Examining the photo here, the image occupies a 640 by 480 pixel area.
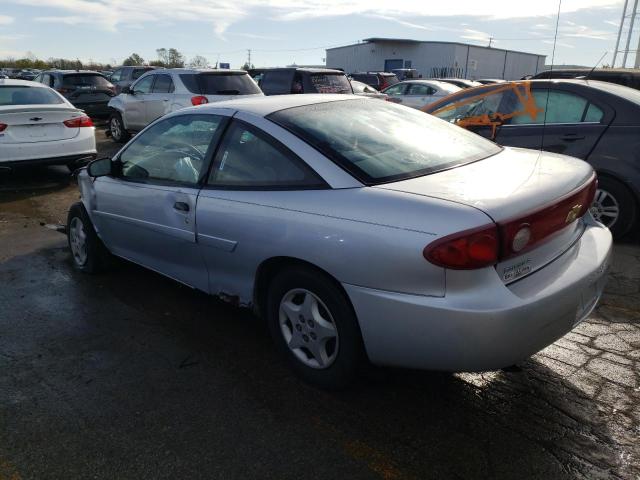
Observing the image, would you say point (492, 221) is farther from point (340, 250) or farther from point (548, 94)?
Answer: point (548, 94)

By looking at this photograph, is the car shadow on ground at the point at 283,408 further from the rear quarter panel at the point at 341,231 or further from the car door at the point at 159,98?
the car door at the point at 159,98

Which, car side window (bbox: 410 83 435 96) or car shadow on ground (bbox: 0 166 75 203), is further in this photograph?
car side window (bbox: 410 83 435 96)

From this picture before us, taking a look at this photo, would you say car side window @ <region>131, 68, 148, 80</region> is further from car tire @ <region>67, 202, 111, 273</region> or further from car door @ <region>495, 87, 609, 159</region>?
car door @ <region>495, 87, 609, 159</region>

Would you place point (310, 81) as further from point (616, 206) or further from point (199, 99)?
point (616, 206)

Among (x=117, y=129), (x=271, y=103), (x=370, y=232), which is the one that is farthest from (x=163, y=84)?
(x=370, y=232)

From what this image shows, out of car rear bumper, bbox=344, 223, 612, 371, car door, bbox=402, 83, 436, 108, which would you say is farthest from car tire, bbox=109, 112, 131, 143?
car rear bumper, bbox=344, 223, 612, 371

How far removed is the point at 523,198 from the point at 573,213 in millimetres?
481

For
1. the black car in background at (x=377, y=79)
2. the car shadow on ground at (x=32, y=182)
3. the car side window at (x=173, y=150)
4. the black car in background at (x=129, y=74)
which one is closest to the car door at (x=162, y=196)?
the car side window at (x=173, y=150)

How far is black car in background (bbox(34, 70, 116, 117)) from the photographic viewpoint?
14.5 meters

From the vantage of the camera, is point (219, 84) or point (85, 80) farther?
point (85, 80)

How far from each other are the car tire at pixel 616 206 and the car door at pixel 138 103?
30.6ft

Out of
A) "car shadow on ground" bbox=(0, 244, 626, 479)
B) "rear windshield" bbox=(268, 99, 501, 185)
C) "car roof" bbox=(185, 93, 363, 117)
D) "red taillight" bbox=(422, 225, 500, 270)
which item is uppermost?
"car roof" bbox=(185, 93, 363, 117)

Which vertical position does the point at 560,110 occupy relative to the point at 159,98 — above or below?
above

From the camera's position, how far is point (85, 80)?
14.9 m
